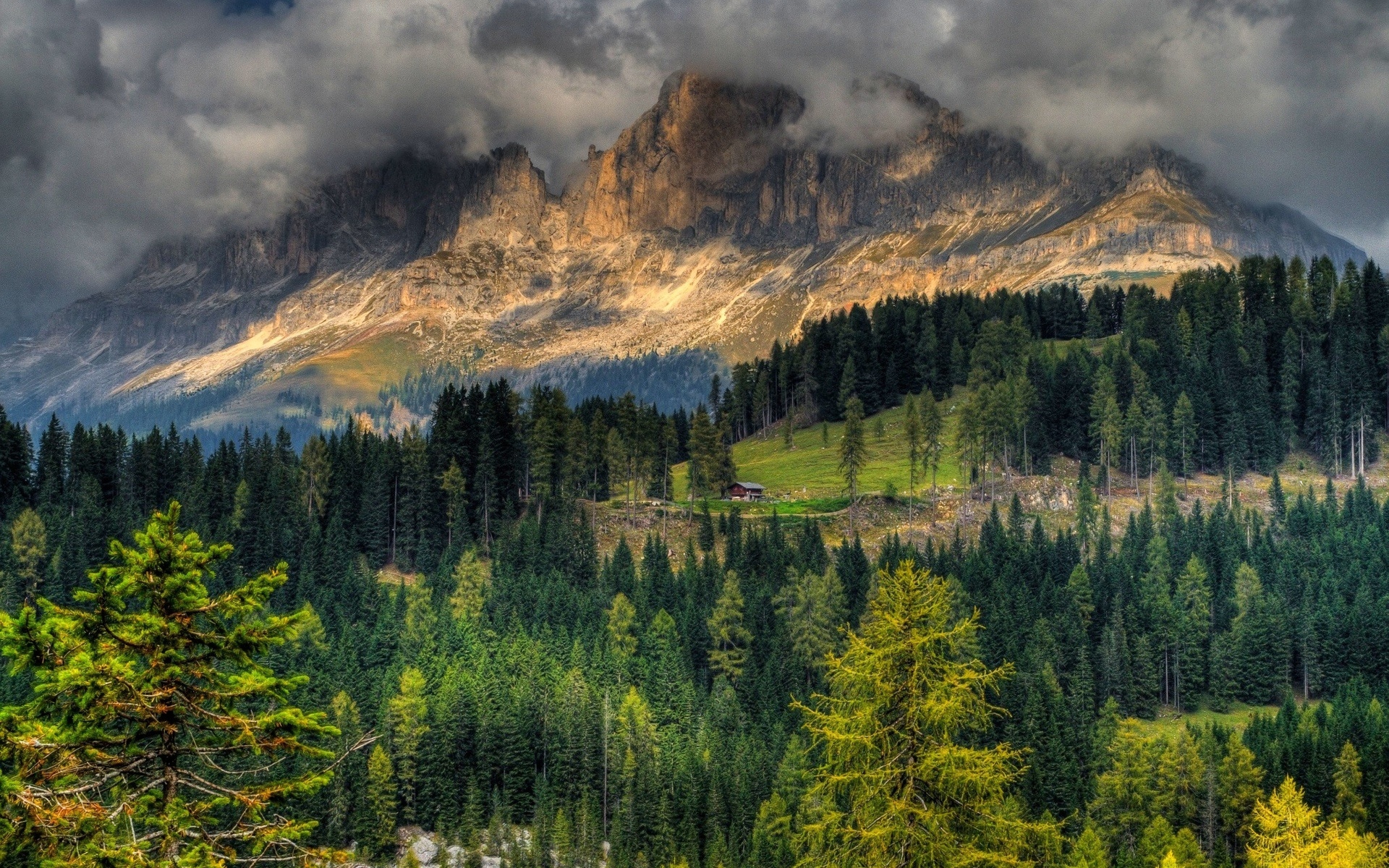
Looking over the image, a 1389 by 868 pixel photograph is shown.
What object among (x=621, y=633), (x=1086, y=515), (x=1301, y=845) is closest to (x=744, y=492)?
(x=1086, y=515)

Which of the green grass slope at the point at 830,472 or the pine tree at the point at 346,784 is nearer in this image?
the pine tree at the point at 346,784

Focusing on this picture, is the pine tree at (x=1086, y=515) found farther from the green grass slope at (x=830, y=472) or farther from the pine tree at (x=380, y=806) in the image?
the pine tree at (x=380, y=806)

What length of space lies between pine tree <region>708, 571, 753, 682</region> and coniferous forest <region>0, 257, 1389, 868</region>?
1.47 feet

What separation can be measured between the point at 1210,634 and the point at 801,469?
67.8m

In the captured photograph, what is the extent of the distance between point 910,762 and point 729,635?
10317cm

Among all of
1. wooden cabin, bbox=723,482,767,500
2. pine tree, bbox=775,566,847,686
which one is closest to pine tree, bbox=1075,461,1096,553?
pine tree, bbox=775,566,847,686

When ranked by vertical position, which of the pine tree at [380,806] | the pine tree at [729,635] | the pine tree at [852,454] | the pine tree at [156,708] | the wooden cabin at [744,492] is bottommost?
the pine tree at [380,806]

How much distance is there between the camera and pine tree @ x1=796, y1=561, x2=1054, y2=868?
88.8ft

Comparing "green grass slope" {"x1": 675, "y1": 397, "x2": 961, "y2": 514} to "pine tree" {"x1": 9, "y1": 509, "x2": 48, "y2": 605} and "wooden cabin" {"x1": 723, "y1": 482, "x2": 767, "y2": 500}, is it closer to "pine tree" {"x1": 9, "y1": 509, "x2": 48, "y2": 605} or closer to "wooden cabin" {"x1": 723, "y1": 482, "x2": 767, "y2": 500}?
"wooden cabin" {"x1": 723, "y1": 482, "x2": 767, "y2": 500}

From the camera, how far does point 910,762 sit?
2778cm

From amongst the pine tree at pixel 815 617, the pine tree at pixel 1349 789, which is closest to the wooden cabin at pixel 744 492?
the pine tree at pixel 815 617

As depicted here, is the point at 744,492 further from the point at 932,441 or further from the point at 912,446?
the point at 932,441

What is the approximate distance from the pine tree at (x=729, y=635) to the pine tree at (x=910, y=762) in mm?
98381

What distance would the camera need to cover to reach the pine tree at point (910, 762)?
27.1 m
